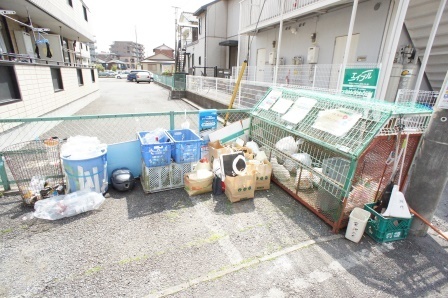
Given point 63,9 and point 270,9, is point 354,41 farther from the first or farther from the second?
point 63,9

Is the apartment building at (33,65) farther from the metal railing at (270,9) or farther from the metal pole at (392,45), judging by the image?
the metal pole at (392,45)

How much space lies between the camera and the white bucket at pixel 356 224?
8.59 feet

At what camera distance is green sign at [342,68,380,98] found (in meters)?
5.20

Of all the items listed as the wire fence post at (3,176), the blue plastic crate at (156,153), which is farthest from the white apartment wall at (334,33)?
the wire fence post at (3,176)

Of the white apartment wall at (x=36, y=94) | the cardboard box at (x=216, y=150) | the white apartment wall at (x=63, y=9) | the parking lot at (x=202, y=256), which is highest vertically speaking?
the white apartment wall at (x=63, y=9)

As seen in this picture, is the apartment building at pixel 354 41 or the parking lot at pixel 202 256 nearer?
the parking lot at pixel 202 256

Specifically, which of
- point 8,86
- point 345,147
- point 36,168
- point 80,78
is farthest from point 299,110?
point 80,78

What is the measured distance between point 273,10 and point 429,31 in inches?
213

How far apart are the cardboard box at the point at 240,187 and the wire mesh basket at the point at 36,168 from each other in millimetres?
2458

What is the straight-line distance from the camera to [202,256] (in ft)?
7.88

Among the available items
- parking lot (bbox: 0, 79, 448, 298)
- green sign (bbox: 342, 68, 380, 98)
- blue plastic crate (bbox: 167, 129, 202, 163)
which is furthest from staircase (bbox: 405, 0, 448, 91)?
blue plastic crate (bbox: 167, 129, 202, 163)

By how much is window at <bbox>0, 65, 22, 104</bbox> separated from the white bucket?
6.94 metres

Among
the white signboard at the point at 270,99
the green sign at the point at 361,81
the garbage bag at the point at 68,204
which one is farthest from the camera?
the green sign at the point at 361,81

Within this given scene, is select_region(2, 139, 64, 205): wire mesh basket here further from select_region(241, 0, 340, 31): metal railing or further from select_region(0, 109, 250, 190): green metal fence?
select_region(241, 0, 340, 31): metal railing
